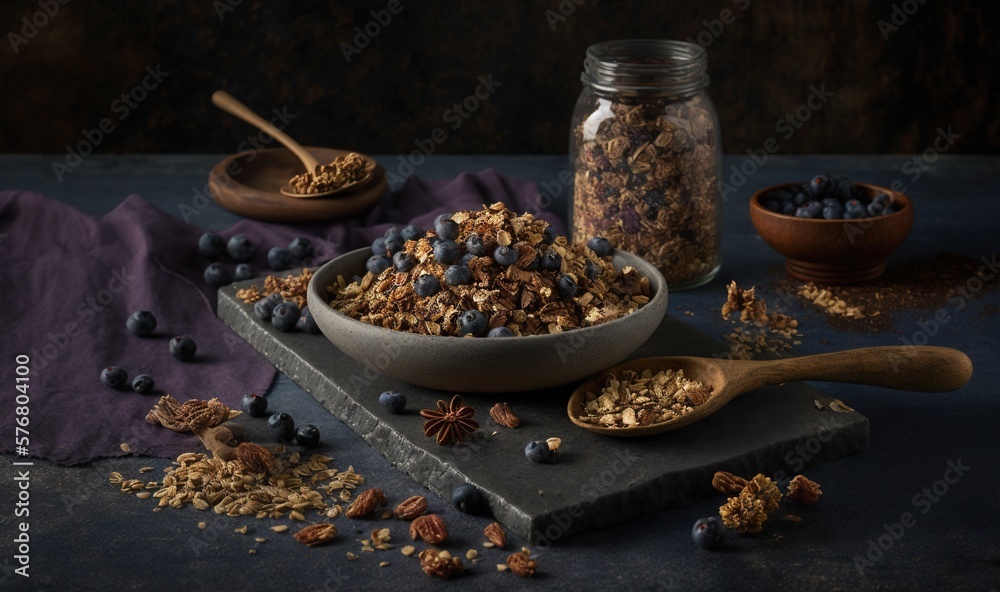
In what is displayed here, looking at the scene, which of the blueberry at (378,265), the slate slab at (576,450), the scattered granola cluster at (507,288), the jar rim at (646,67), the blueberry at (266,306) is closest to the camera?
the slate slab at (576,450)

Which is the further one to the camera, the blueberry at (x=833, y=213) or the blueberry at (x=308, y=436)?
the blueberry at (x=833, y=213)

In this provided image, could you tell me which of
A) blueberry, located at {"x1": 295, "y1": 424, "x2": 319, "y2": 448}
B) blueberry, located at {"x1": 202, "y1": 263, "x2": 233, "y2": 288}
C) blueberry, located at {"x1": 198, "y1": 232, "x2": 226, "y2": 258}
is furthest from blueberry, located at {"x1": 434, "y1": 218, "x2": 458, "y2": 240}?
blueberry, located at {"x1": 198, "y1": 232, "x2": 226, "y2": 258}

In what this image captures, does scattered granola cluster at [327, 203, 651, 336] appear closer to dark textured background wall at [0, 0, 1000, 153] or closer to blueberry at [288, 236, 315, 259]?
blueberry at [288, 236, 315, 259]

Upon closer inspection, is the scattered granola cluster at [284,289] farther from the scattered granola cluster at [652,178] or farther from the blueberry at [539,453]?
the blueberry at [539,453]

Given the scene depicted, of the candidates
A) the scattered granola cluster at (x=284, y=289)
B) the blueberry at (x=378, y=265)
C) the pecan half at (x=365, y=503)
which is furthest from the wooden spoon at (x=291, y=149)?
the pecan half at (x=365, y=503)

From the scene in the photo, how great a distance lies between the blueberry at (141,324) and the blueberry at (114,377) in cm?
22

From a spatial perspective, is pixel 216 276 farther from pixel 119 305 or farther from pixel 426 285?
pixel 426 285

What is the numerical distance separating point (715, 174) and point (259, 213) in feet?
3.66

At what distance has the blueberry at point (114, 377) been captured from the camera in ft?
6.53

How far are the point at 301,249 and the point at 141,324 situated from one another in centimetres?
50

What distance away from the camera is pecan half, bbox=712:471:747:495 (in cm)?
159

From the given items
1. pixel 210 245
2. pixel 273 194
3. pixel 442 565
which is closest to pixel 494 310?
pixel 442 565

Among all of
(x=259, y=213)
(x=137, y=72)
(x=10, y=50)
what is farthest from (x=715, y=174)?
(x=10, y=50)

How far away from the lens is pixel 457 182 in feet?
9.78
